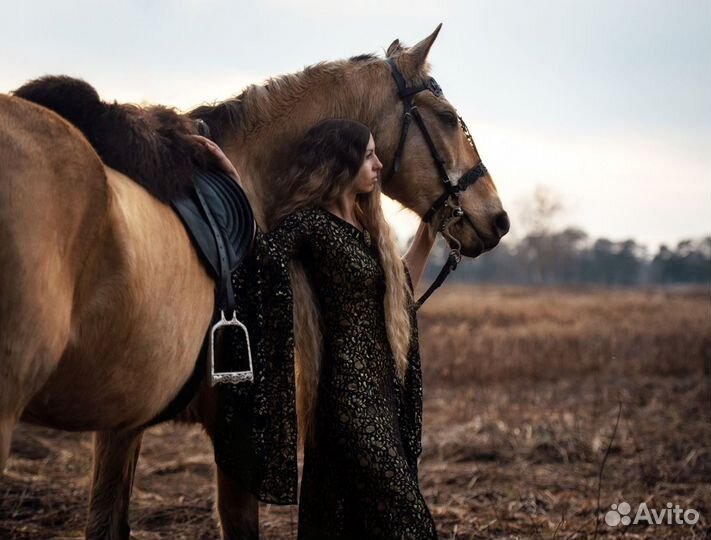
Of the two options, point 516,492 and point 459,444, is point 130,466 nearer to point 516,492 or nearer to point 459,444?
point 516,492

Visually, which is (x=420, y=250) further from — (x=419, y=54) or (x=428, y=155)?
(x=419, y=54)

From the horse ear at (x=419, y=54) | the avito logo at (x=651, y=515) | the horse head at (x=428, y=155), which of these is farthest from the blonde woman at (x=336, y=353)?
the avito logo at (x=651, y=515)

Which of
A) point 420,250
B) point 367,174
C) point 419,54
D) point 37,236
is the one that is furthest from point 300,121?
point 37,236

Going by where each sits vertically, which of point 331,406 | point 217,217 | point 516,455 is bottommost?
point 516,455

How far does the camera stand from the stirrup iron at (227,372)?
8.11ft

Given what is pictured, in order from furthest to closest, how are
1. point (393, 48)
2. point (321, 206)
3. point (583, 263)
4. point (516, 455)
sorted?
point (583, 263), point (516, 455), point (393, 48), point (321, 206)

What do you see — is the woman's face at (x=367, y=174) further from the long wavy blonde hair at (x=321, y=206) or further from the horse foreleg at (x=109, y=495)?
the horse foreleg at (x=109, y=495)

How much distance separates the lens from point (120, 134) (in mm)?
2381

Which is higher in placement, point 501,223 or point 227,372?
point 501,223

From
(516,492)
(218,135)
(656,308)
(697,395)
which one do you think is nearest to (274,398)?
(218,135)

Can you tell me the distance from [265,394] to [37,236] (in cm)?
138

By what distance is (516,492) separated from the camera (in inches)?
220

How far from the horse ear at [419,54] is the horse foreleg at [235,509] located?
213 centimetres

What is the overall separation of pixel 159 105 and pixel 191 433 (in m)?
6.02
